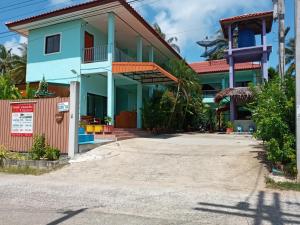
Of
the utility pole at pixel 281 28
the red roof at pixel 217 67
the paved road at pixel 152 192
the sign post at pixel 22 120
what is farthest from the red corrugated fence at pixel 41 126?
the red roof at pixel 217 67

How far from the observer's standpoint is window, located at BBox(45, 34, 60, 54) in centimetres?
2022

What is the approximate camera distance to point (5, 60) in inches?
1684

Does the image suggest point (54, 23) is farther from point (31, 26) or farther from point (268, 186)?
point (268, 186)

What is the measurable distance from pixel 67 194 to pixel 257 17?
71.5 feet

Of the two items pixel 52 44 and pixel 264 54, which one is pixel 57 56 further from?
pixel 264 54

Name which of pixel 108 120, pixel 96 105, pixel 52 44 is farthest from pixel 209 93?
pixel 108 120

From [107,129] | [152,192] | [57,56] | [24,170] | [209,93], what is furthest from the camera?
[209,93]

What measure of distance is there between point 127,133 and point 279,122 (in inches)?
392

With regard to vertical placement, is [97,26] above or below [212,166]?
above

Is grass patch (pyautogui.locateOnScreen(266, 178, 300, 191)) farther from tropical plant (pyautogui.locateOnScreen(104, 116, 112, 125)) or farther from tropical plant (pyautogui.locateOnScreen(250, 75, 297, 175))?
tropical plant (pyautogui.locateOnScreen(104, 116, 112, 125))

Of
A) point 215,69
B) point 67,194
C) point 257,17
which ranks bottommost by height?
point 67,194

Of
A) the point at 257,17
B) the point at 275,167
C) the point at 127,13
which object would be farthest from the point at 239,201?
the point at 257,17

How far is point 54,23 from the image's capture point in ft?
65.6

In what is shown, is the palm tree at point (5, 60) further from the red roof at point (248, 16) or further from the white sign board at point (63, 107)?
the white sign board at point (63, 107)
